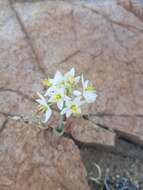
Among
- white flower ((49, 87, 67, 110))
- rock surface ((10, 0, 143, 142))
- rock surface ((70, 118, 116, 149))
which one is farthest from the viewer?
rock surface ((10, 0, 143, 142))

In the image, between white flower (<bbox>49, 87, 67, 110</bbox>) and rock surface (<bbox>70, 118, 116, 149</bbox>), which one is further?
rock surface (<bbox>70, 118, 116, 149</bbox>)

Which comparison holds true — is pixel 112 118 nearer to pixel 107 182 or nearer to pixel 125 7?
pixel 107 182

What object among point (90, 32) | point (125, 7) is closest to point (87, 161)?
point (90, 32)

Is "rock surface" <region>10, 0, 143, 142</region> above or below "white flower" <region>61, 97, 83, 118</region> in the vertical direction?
above

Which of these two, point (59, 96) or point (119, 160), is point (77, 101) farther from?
point (119, 160)

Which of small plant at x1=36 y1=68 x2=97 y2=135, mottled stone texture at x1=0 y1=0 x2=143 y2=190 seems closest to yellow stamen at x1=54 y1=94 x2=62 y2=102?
small plant at x1=36 y1=68 x2=97 y2=135

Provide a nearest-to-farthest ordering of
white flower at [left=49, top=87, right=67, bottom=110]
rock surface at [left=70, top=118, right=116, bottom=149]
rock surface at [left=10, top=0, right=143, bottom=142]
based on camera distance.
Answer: white flower at [left=49, top=87, right=67, bottom=110], rock surface at [left=70, top=118, right=116, bottom=149], rock surface at [left=10, top=0, right=143, bottom=142]

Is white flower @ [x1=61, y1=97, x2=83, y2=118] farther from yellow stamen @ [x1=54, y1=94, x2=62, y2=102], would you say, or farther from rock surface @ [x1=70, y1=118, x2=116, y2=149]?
rock surface @ [x1=70, y1=118, x2=116, y2=149]
